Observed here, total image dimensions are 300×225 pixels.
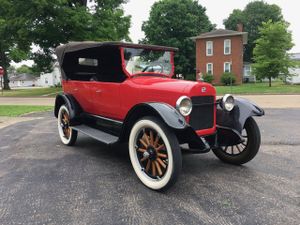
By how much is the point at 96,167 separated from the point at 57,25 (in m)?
20.3

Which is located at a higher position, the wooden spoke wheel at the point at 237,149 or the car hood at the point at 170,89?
the car hood at the point at 170,89

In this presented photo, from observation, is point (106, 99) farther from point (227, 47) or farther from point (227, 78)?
point (227, 47)

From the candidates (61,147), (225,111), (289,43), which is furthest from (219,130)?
(289,43)

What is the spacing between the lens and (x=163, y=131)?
3.45 metres

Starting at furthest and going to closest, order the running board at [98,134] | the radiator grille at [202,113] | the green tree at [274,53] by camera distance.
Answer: the green tree at [274,53] → the running board at [98,134] → the radiator grille at [202,113]

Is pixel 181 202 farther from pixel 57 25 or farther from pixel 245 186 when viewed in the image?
pixel 57 25

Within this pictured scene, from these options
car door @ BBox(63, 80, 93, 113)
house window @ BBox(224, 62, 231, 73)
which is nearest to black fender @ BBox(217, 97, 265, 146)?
car door @ BBox(63, 80, 93, 113)

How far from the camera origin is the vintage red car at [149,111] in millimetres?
3596

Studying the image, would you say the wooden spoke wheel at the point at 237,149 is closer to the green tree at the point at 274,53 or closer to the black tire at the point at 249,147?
the black tire at the point at 249,147

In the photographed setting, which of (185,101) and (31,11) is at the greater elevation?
(31,11)

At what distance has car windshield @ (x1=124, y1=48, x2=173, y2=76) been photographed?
4.73 meters

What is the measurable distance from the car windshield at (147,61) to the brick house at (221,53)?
30.6m

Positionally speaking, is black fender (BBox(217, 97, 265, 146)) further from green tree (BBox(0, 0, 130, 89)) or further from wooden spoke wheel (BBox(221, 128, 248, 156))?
green tree (BBox(0, 0, 130, 89))

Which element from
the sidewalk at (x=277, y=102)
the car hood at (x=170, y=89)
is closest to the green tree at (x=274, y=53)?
the sidewalk at (x=277, y=102)
